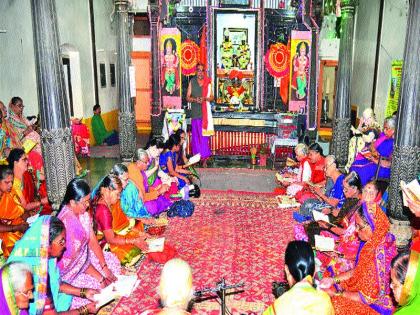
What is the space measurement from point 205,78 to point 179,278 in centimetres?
769

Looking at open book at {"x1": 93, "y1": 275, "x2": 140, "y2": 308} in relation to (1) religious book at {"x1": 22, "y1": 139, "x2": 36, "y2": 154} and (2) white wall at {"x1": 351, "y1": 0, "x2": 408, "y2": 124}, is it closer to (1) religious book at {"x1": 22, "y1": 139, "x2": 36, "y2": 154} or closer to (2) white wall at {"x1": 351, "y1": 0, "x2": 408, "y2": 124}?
(1) religious book at {"x1": 22, "y1": 139, "x2": 36, "y2": 154}

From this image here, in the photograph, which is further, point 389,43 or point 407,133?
point 389,43

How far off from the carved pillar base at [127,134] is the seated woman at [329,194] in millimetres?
4651

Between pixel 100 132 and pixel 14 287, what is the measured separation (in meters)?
9.36

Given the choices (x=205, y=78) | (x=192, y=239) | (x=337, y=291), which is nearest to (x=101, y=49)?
(x=205, y=78)

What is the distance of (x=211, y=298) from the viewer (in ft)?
12.5

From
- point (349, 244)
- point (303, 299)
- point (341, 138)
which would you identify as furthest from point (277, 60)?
point (303, 299)

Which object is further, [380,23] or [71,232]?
[380,23]

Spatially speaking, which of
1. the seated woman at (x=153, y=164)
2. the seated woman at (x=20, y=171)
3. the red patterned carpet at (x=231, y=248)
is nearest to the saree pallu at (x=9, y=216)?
the seated woman at (x=20, y=171)

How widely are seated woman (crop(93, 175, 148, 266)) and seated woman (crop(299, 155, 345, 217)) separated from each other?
2.43 metres

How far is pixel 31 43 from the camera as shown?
8133 millimetres

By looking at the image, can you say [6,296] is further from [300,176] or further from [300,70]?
[300,70]

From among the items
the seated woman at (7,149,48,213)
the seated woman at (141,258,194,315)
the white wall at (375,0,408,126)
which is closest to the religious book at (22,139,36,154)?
the seated woman at (7,149,48,213)

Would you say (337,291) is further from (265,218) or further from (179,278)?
(265,218)
